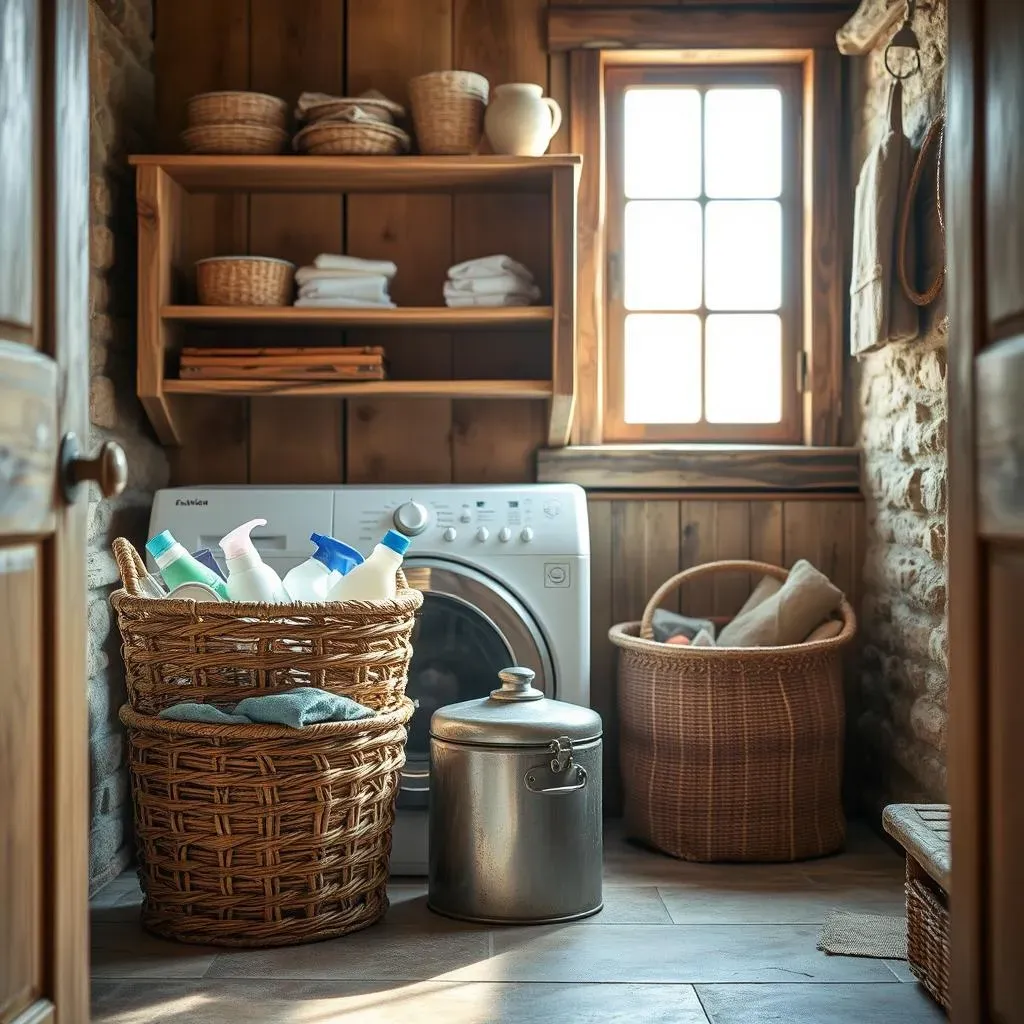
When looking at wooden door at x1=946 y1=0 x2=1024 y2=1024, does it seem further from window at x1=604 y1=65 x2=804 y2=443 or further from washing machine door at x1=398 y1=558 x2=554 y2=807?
window at x1=604 y1=65 x2=804 y2=443

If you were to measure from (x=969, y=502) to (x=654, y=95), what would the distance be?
237cm

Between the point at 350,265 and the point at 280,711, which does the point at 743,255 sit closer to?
the point at 350,265

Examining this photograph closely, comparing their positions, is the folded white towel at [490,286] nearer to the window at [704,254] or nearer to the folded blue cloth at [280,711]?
the window at [704,254]

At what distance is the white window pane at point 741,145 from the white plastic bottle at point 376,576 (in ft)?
5.04

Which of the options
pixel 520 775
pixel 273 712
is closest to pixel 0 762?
pixel 273 712

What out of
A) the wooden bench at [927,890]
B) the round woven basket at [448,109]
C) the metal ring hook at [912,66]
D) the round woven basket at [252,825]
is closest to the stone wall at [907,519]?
the metal ring hook at [912,66]

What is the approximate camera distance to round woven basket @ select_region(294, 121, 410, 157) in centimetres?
297

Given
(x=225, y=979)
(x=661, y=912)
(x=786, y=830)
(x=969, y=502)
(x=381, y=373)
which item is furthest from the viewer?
(x=381, y=373)

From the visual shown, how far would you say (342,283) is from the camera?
9.80 ft

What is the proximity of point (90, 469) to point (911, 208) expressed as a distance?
2021 mm

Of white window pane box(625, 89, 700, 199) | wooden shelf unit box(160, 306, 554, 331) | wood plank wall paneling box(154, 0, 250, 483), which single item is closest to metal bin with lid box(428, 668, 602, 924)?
wooden shelf unit box(160, 306, 554, 331)

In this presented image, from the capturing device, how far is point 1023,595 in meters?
1.11

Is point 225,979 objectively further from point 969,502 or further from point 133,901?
point 969,502

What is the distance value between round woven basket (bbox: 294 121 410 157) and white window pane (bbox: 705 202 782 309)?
0.86 m
